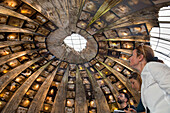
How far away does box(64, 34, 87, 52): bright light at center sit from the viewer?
17.5m

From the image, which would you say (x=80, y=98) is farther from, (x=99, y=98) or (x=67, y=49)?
(x=67, y=49)

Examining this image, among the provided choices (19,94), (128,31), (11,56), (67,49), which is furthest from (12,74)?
(128,31)

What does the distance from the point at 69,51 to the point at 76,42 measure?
1.69 metres

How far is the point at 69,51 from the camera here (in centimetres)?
1736

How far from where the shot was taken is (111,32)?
546 inches

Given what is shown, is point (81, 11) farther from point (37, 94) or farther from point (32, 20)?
point (37, 94)

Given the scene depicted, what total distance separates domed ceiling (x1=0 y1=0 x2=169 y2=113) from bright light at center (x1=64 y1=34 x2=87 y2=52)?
14cm

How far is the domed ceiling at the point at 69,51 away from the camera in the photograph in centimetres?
1139

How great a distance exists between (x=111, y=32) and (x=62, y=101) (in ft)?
36.7

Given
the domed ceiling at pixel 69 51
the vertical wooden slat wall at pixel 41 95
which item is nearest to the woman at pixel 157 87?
the domed ceiling at pixel 69 51

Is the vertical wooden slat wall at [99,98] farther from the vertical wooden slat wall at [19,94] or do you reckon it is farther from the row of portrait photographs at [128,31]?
the vertical wooden slat wall at [19,94]

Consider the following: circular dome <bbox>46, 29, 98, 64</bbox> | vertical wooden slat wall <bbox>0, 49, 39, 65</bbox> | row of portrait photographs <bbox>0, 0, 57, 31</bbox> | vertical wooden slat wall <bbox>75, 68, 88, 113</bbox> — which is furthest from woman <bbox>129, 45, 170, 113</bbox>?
vertical wooden slat wall <bbox>75, 68, 88, 113</bbox>

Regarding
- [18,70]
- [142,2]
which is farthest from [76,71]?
[142,2]

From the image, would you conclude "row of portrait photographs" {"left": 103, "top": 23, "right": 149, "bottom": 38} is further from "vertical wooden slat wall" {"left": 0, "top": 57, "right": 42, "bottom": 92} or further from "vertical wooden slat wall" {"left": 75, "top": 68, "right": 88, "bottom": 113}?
"vertical wooden slat wall" {"left": 0, "top": 57, "right": 42, "bottom": 92}
